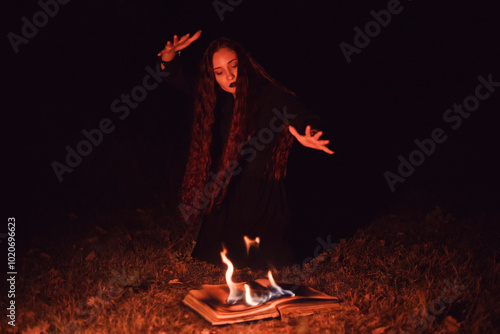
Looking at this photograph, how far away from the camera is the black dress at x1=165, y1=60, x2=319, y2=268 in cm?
398

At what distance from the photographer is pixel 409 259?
4.14m

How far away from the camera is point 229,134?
13.0 feet

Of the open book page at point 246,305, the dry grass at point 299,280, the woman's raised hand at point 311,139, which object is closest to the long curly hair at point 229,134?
the woman's raised hand at point 311,139

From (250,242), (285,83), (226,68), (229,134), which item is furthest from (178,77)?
(285,83)

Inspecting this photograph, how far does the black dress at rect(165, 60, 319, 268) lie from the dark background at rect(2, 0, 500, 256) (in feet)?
8.87

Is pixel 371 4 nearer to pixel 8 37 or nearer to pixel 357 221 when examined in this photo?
pixel 357 221

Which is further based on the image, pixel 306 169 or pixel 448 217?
A: pixel 306 169

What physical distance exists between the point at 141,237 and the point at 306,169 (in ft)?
9.43

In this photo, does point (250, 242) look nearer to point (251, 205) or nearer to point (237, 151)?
point (251, 205)

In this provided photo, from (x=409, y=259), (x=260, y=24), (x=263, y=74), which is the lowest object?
(x=409, y=259)

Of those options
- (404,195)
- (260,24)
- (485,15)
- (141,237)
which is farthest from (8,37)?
(485,15)

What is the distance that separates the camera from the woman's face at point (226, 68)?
3.80 metres

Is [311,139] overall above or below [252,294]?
above

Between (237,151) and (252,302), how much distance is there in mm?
1303
